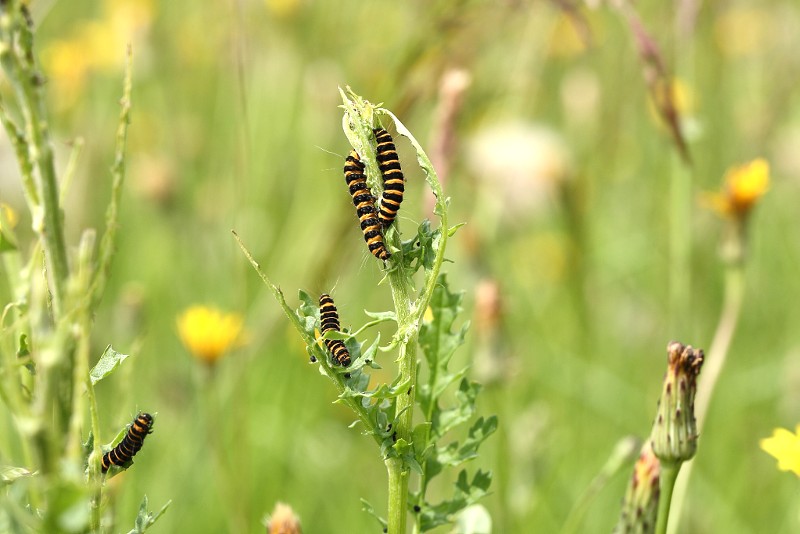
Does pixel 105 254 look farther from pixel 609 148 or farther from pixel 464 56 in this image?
pixel 609 148

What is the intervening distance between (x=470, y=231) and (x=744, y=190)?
3.97ft

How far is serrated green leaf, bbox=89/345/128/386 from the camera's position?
4.40 feet

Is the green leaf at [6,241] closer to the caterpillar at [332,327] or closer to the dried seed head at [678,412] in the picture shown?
the caterpillar at [332,327]

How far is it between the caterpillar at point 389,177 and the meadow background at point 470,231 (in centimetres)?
67

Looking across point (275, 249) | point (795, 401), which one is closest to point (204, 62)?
point (275, 249)

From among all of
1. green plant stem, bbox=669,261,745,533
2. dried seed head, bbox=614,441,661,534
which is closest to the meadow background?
green plant stem, bbox=669,261,745,533

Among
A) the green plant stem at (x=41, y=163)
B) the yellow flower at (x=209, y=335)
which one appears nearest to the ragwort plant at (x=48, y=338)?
the green plant stem at (x=41, y=163)

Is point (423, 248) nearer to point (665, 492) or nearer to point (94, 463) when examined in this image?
point (94, 463)

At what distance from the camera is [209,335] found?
3.25 metres

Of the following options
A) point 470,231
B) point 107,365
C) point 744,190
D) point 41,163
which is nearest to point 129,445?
point 107,365

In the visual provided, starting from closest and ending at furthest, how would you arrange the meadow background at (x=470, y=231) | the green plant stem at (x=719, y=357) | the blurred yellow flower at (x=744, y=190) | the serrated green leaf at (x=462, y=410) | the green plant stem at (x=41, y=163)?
the green plant stem at (x=41, y=163) → the serrated green leaf at (x=462, y=410) → the green plant stem at (x=719, y=357) → the blurred yellow flower at (x=744, y=190) → the meadow background at (x=470, y=231)

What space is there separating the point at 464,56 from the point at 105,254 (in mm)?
2216

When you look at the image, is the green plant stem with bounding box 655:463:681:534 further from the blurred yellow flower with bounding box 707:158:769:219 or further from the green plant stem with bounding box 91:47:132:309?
the blurred yellow flower with bounding box 707:158:769:219

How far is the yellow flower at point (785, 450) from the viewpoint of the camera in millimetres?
1671
